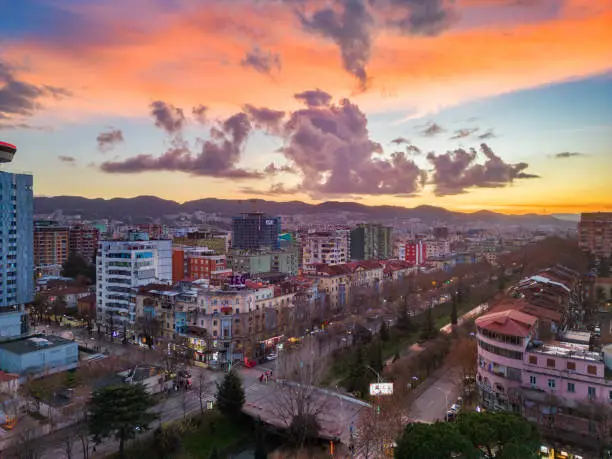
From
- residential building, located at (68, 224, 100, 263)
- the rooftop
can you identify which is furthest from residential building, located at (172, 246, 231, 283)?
residential building, located at (68, 224, 100, 263)

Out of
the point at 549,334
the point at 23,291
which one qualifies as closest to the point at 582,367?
the point at 549,334

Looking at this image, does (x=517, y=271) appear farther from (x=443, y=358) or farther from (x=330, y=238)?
(x=443, y=358)

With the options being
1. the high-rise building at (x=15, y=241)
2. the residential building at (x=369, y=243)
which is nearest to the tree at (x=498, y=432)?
the high-rise building at (x=15, y=241)

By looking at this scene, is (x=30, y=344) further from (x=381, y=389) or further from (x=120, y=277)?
(x=381, y=389)

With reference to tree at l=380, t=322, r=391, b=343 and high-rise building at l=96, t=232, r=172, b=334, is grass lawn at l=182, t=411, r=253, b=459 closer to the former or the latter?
tree at l=380, t=322, r=391, b=343

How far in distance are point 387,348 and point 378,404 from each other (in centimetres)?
1126

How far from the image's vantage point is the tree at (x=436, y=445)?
10562 mm

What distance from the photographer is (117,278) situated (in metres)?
33.4

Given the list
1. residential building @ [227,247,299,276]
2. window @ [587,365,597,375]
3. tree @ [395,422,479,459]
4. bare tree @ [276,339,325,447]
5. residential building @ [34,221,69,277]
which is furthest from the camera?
residential building @ [34,221,69,277]

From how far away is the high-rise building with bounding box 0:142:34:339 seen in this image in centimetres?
3100

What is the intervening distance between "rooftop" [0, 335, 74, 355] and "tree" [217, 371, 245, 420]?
1027 cm

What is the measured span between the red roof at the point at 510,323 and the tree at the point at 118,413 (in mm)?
13878

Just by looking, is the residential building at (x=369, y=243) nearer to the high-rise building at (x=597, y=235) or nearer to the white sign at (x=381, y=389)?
the high-rise building at (x=597, y=235)

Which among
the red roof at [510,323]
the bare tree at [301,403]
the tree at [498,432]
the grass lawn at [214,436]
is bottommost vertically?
the grass lawn at [214,436]
